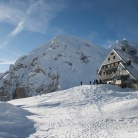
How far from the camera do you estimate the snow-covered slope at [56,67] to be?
358 feet

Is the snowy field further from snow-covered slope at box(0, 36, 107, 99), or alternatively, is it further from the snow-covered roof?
snow-covered slope at box(0, 36, 107, 99)

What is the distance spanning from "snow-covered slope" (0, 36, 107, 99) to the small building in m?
36.7

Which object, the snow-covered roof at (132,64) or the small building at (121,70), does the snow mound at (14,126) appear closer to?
the small building at (121,70)

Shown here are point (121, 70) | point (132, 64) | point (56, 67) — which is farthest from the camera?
point (56, 67)

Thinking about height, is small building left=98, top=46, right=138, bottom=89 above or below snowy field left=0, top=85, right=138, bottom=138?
above

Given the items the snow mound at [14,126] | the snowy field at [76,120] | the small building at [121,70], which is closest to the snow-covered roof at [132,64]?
the small building at [121,70]

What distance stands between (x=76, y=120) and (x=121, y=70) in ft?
111

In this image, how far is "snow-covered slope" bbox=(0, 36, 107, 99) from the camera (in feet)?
358

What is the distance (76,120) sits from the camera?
24922 millimetres

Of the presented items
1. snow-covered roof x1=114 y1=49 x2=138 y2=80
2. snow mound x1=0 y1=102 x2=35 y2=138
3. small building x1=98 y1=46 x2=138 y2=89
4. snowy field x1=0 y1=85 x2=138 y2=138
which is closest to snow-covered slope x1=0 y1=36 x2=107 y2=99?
small building x1=98 y1=46 x2=138 y2=89

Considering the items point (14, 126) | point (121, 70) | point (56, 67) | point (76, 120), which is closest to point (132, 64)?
point (121, 70)

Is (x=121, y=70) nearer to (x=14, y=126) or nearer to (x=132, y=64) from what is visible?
(x=132, y=64)

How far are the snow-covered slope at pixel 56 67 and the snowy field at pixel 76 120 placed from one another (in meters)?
66.3

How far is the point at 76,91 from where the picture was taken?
42938mm
